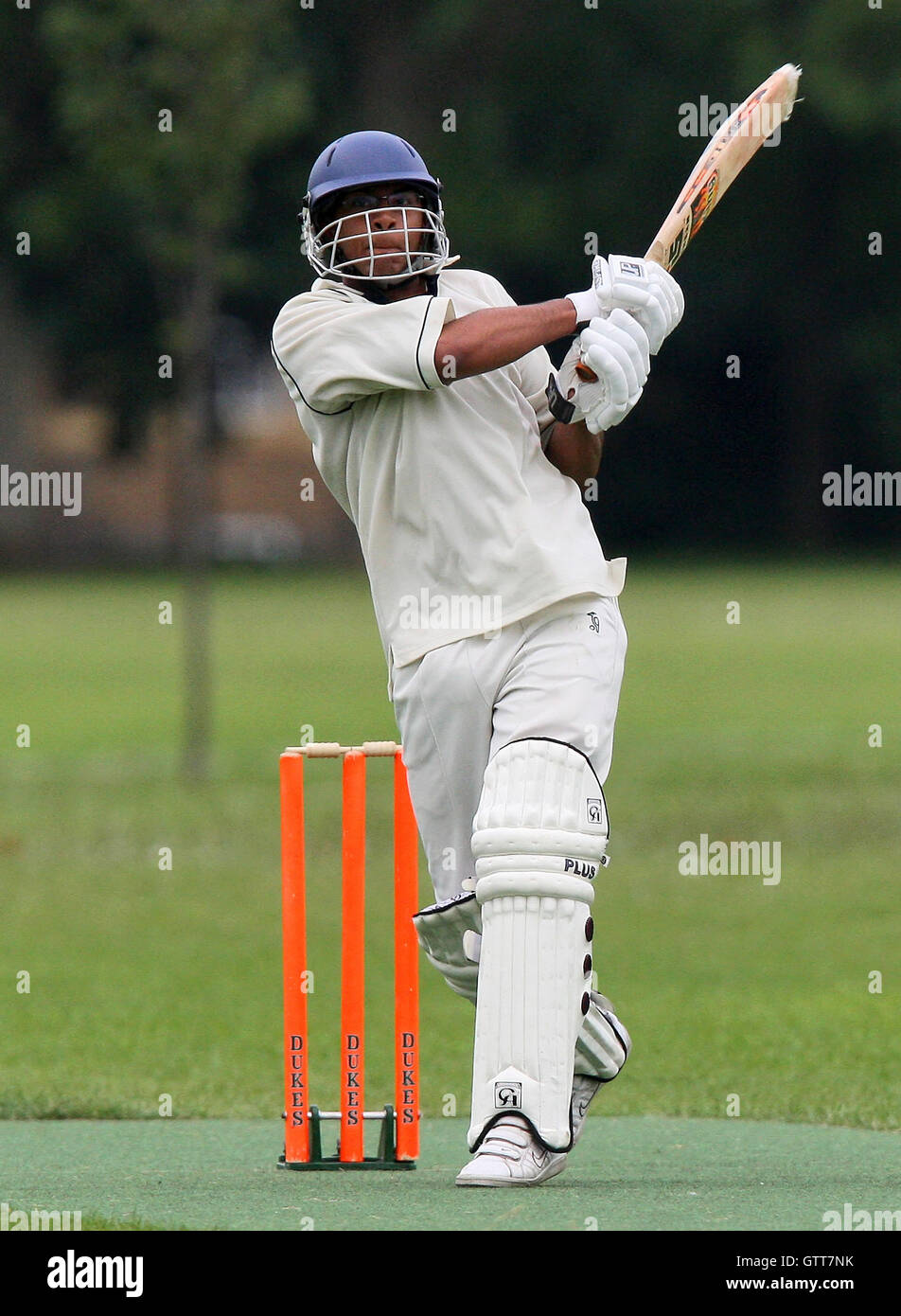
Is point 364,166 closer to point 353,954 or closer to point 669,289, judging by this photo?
point 669,289

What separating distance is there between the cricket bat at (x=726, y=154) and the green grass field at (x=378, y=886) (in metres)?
2.20

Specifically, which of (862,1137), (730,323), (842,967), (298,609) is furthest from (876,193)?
(862,1137)

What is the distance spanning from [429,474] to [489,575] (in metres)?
0.22

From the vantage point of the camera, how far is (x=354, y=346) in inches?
165

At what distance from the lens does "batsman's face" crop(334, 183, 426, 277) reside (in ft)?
14.2

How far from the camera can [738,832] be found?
1148 centimetres

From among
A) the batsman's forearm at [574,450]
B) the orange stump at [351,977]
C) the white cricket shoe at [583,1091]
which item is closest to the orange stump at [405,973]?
the orange stump at [351,977]

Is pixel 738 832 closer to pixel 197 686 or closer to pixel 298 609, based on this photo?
pixel 197 686

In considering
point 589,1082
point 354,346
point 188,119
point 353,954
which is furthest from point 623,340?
point 188,119

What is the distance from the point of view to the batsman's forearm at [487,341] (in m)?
4.13

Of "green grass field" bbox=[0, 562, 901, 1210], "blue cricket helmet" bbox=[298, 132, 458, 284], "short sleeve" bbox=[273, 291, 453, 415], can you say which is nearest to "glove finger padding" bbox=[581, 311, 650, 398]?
"short sleeve" bbox=[273, 291, 453, 415]

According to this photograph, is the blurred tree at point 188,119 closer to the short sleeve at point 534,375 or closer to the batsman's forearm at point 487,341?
the short sleeve at point 534,375
